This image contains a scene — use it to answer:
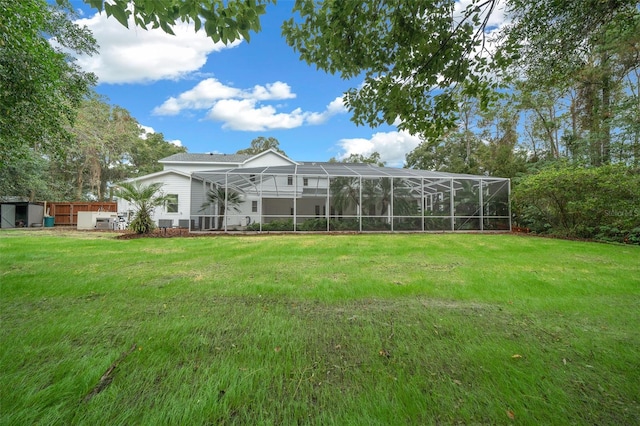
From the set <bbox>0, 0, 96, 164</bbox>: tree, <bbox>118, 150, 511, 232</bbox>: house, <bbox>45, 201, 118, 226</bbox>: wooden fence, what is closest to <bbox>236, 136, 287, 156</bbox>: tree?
<bbox>45, 201, 118, 226</bbox>: wooden fence

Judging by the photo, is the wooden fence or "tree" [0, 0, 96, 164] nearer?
"tree" [0, 0, 96, 164]

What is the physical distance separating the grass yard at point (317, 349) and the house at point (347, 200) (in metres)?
9.11

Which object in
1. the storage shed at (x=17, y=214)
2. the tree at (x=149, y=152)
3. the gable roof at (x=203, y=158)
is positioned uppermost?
the tree at (x=149, y=152)

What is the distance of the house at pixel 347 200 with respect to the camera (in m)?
13.6

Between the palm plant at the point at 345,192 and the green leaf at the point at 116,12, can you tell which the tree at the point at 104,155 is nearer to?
the palm plant at the point at 345,192

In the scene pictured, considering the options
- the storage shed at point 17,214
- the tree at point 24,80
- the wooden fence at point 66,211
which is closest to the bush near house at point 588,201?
the tree at point 24,80

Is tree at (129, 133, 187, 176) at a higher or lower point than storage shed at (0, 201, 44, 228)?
higher

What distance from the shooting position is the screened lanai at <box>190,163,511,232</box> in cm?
1360

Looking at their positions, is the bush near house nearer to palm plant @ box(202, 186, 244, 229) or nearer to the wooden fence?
palm plant @ box(202, 186, 244, 229)

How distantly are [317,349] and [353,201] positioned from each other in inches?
461

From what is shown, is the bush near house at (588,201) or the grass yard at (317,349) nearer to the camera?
the grass yard at (317,349)

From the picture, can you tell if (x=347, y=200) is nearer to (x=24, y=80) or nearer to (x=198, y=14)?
(x=24, y=80)

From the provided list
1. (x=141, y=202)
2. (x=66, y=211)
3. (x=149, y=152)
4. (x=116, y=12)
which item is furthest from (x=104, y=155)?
(x=116, y=12)

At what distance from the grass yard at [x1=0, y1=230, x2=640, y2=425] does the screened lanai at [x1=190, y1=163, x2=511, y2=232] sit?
9.08 metres
